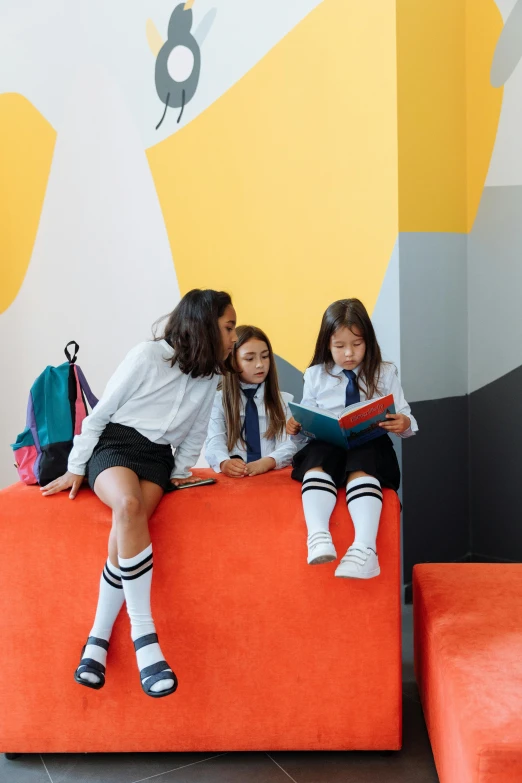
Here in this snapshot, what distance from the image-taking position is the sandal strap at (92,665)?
185 cm

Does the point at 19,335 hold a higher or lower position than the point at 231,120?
lower

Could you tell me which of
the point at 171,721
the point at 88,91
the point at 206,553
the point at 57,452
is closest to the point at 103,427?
the point at 57,452

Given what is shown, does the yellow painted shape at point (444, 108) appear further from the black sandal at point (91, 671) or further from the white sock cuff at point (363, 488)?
the black sandal at point (91, 671)

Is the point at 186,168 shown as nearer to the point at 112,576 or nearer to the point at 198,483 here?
the point at 198,483

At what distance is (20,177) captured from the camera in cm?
413

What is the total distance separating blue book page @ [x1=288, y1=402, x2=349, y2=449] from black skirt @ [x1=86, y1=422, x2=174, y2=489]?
16.0 inches

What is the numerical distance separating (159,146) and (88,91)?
1.83 feet

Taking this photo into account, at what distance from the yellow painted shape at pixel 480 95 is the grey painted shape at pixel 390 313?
55cm

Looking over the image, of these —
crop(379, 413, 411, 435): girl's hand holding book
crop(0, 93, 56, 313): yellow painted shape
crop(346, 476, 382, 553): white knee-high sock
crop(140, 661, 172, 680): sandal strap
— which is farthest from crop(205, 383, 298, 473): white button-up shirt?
crop(0, 93, 56, 313): yellow painted shape

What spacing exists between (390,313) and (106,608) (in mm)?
1700

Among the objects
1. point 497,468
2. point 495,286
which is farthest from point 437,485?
point 495,286

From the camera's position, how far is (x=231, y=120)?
344 centimetres

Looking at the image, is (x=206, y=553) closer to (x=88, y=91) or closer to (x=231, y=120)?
(x=231, y=120)

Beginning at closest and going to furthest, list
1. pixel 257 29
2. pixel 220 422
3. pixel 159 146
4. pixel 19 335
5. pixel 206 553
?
pixel 206 553 < pixel 220 422 < pixel 257 29 < pixel 159 146 < pixel 19 335
